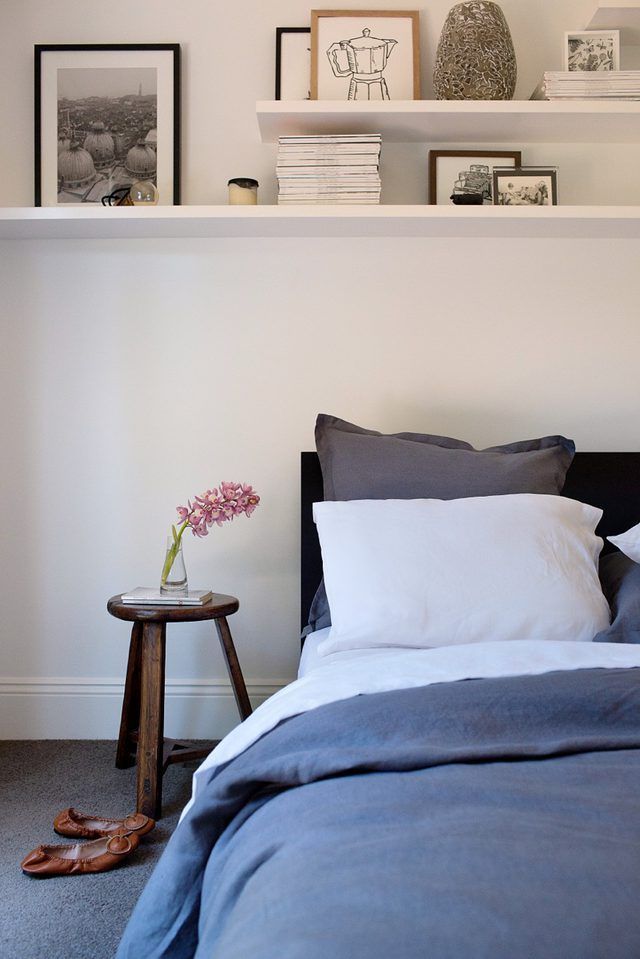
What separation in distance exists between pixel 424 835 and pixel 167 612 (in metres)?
1.53

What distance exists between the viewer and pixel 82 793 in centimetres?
253

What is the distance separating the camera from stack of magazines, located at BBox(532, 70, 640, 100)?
8.96 feet

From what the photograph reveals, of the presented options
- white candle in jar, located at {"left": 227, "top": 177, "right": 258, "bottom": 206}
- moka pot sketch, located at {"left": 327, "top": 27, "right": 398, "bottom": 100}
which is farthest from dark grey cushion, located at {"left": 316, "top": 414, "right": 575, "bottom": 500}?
moka pot sketch, located at {"left": 327, "top": 27, "right": 398, "bottom": 100}

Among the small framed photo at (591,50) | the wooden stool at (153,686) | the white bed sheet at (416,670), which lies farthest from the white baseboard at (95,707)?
the small framed photo at (591,50)

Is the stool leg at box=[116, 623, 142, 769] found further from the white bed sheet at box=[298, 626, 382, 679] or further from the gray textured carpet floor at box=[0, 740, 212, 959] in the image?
the white bed sheet at box=[298, 626, 382, 679]

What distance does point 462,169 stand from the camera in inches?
118

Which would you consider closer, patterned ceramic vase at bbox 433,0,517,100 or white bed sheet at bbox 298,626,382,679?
white bed sheet at bbox 298,626,382,679

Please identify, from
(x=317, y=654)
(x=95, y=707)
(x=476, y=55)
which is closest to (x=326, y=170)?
(x=476, y=55)

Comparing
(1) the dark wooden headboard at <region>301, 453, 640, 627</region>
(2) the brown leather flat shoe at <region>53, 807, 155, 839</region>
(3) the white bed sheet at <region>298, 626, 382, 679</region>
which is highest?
(1) the dark wooden headboard at <region>301, 453, 640, 627</region>

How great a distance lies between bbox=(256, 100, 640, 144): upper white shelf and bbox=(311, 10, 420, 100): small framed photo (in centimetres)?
11

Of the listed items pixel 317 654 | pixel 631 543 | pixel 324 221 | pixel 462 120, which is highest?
pixel 462 120

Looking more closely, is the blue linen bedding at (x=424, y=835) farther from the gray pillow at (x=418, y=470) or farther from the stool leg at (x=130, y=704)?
the stool leg at (x=130, y=704)

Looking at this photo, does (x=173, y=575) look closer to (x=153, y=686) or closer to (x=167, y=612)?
(x=167, y=612)

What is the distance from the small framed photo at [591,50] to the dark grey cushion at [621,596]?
5.25ft
